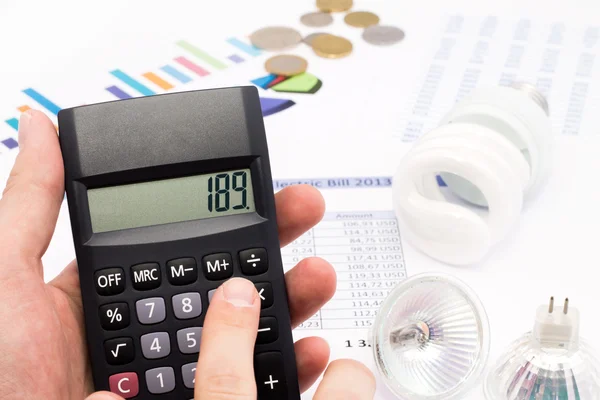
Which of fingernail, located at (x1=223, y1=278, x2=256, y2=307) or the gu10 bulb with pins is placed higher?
fingernail, located at (x1=223, y1=278, x2=256, y2=307)

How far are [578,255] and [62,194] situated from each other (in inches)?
14.9

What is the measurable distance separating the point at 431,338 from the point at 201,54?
43 centimetres

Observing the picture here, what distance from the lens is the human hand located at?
41cm

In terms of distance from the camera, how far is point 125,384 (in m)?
0.42

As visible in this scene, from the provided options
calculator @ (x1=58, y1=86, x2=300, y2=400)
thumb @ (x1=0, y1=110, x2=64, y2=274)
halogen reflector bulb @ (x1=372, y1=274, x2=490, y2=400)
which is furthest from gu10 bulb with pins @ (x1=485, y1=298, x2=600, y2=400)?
thumb @ (x1=0, y1=110, x2=64, y2=274)

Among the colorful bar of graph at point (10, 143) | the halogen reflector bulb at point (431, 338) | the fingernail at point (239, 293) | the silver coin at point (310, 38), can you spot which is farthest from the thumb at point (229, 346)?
the silver coin at point (310, 38)

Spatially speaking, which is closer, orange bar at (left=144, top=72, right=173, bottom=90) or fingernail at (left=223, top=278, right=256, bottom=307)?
fingernail at (left=223, top=278, right=256, bottom=307)

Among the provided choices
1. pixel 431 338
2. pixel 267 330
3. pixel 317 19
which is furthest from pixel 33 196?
pixel 317 19

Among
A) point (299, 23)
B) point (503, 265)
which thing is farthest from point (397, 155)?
point (299, 23)

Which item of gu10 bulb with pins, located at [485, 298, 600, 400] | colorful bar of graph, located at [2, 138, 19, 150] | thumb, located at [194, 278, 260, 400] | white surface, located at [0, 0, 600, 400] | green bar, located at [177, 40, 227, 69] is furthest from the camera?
green bar, located at [177, 40, 227, 69]

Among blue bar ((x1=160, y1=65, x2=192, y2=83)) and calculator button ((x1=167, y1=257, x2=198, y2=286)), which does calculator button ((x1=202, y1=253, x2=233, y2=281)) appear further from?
blue bar ((x1=160, y1=65, x2=192, y2=83))

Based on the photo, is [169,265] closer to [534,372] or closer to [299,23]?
[534,372]

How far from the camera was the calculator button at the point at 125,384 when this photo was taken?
42 cm

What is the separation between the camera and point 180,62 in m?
0.78
